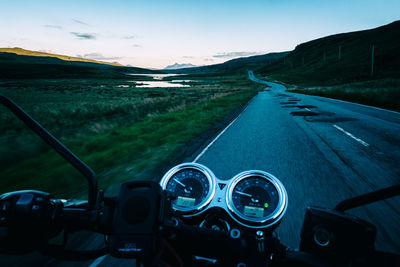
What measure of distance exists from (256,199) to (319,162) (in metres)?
3.96

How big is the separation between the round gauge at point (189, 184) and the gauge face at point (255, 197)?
0.24 meters

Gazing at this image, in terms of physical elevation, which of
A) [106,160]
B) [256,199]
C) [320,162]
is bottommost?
[106,160]

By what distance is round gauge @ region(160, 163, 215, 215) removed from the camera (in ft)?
6.42

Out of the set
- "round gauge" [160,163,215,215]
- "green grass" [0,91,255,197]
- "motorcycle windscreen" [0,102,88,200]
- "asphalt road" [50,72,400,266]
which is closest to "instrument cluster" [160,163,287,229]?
"round gauge" [160,163,215,215]

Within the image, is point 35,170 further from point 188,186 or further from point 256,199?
point 256,199

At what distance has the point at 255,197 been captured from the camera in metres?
1.96

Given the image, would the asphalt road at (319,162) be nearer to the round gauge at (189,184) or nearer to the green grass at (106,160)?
the round gauge at (189,184)

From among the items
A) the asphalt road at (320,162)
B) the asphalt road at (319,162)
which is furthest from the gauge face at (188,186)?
the asphalt road at (320,162)

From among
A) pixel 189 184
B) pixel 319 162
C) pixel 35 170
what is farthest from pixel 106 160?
pixel 319 162

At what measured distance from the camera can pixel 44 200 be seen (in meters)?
1.21

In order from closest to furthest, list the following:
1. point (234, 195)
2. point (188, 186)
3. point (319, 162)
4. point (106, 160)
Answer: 1. point (234, 195)
2. point (188, 186)
3. point (319, 162)
4. point (106, 160)

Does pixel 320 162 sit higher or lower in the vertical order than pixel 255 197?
lower

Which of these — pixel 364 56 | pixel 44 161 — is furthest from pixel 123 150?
pixel 364 56

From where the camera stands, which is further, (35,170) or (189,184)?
(35,170)
